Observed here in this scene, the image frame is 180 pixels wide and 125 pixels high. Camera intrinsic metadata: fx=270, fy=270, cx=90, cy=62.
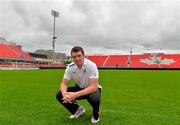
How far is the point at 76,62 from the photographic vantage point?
4.53 meters

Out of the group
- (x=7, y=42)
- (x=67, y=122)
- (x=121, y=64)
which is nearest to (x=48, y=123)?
(x=67, y=122)

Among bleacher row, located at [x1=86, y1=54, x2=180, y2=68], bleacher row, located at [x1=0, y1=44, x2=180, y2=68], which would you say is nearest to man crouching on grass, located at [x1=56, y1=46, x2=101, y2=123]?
bleacher row, located at [x1=0, y1=44, x2=180, y2=68]

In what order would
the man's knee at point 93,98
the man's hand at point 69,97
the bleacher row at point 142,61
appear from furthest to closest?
the bleacher row at point 142,61
the man's knee at point 93,98
the man's hand at point 69,97

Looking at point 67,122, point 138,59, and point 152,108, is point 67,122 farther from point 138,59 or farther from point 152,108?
point 138,59

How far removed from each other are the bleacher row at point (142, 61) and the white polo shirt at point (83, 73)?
60.3 meters

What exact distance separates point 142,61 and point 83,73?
211 feet

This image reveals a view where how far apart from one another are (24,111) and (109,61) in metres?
65.6

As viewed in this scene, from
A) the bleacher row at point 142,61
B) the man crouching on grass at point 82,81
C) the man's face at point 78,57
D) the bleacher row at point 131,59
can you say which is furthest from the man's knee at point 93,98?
the bleacher row at point 142,61

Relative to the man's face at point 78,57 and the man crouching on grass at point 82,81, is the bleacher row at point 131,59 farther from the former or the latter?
the man's face at point 78,57

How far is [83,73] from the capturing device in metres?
4.61

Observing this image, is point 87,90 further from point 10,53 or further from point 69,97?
point 10,53

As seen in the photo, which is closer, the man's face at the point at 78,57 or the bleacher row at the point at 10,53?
the man's face at the point at 78,57

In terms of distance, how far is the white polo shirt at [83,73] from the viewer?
4559 millimetres

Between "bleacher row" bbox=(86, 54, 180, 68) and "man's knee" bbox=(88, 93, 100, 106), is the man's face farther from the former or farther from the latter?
"bleacher row" bbox=(86, 54, 180, 68)
